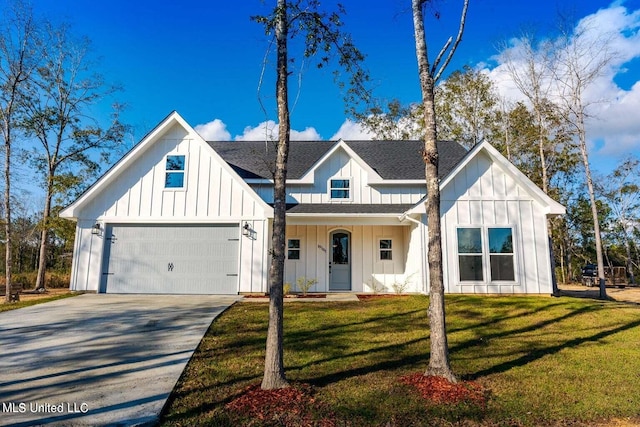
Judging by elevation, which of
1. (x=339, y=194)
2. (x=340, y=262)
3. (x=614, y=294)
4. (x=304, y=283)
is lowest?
(x=614, y=294)

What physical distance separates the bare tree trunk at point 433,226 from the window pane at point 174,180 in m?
9.41

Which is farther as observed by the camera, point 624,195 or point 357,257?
point 624,195

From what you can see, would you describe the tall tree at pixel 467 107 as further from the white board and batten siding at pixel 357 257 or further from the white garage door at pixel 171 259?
the white garage door at pixel 171 259

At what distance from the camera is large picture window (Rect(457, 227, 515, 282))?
11.5 m

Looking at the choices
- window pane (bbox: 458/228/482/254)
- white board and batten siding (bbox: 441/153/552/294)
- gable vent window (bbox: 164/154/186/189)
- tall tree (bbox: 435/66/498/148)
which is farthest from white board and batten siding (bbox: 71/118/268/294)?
tall tree (bbox: 435/66/498/148)

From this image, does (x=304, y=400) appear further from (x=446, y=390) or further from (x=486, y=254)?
(x=486, y=254)

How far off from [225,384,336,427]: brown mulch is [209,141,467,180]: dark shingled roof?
10645mm

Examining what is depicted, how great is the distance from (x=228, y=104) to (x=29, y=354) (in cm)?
563

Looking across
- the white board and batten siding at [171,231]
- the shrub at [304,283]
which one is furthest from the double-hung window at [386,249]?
the white board and batten siding at [171,231]

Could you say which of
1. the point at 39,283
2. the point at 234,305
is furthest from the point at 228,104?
the point at 39,283

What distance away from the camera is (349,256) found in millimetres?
13539

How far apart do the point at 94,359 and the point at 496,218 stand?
37.4 feet

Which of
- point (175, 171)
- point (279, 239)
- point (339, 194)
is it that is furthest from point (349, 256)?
point (279, 239)

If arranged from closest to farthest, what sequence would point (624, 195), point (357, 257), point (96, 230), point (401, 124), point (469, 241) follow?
point (469, 241) < point (96, 230) < point (357, 257) < point (624, 195) < point (401, 124)
